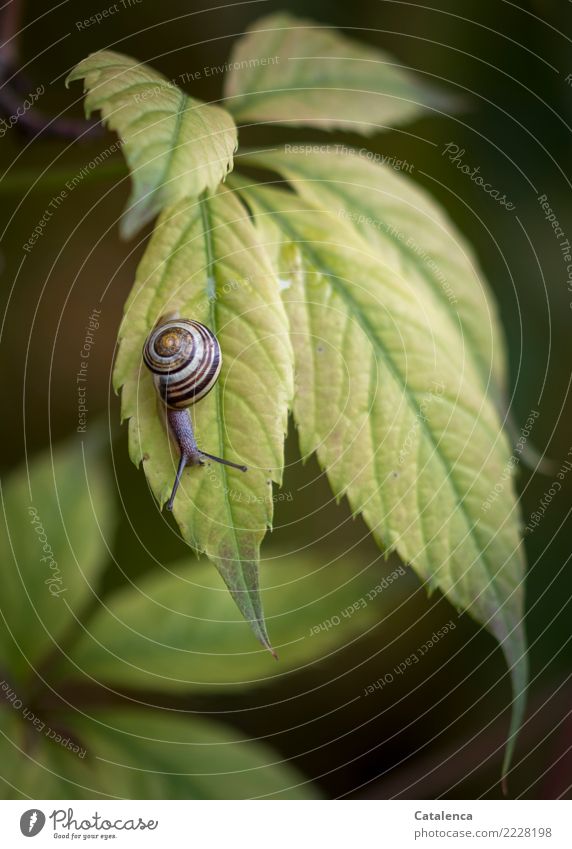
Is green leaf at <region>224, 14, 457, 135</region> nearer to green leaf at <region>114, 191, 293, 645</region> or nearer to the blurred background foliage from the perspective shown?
the blurred background foliage

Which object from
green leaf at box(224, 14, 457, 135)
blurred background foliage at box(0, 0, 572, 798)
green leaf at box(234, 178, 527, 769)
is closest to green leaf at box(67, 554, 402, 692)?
blurred background foliage at box(0, 0, 572, 798)

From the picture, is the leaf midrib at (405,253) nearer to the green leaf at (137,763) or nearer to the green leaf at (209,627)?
the green leaf at (209,627)

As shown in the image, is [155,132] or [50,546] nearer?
[155,132]

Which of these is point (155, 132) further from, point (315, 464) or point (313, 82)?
point (315, 464)

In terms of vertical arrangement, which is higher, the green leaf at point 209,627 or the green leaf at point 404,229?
the green leaf at point 404,229

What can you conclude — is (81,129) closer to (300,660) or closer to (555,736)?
(300,660)

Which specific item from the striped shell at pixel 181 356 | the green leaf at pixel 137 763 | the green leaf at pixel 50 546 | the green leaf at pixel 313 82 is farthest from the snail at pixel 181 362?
the green leaf at pixel 137 763

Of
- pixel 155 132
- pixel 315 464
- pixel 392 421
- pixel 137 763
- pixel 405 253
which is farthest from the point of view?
pixel 315 464

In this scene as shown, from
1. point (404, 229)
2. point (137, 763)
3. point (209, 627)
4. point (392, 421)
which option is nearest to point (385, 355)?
point (392, 421)
